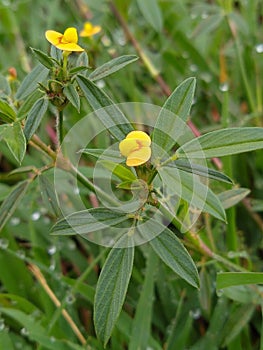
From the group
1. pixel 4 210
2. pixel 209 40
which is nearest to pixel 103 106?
pixel 4 210

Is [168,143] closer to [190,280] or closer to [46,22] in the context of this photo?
[190,280]

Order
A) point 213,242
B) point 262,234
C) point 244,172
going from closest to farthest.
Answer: point 213,242 < point 262,234 < point 244,172

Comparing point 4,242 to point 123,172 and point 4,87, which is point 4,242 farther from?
point 123,172

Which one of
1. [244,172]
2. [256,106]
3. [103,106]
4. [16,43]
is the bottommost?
[244,172]

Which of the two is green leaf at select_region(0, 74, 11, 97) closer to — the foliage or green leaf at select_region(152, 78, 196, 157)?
the foliage

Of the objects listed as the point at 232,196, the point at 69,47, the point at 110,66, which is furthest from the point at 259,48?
the point at 69,47

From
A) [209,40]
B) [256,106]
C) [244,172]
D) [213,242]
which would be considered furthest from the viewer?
[209,40]
